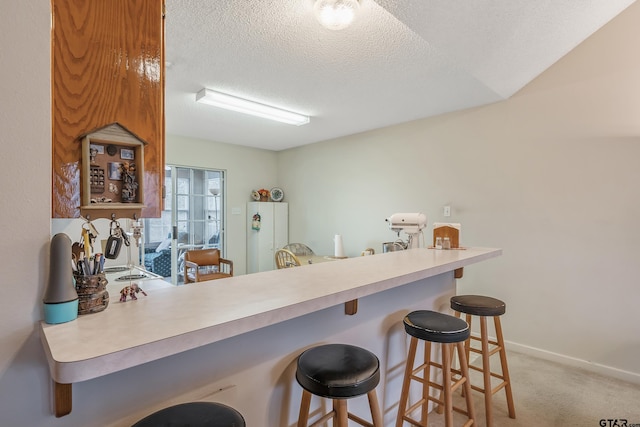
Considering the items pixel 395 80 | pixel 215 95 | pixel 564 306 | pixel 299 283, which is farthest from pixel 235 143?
pixel 564 306

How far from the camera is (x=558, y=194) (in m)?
2.96

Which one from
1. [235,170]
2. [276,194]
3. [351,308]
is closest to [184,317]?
[351,308]

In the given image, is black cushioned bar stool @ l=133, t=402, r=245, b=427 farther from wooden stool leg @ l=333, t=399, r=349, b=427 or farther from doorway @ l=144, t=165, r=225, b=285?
doorway @ l=144, t=165, r=225, b=285

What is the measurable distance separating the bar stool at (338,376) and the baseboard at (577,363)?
2579 millimetres

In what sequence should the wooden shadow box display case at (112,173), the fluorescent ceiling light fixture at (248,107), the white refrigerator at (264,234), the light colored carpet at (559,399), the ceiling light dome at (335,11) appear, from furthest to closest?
the white refrigerator at (264,234) < the fluorescent ceiling light fixture at (248,107) < the light colored carpet at (559,399) < the ceiling light dome at (335,11) < the wooden shadow box display case at (112,173)

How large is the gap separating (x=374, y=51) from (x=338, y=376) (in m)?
2.15

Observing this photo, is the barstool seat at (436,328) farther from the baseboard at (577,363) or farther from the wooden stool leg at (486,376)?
the baseboard at (577,363)

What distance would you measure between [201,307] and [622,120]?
137 inches

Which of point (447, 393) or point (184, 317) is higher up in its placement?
point (184, 317)

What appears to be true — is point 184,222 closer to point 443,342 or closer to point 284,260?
point 284,260

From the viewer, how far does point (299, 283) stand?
4.35ft

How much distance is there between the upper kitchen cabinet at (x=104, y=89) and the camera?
2.91ft

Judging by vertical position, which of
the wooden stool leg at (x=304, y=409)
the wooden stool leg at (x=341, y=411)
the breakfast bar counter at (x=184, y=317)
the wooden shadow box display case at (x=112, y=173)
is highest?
the wooden shadow box display case at (x=112, y=173)

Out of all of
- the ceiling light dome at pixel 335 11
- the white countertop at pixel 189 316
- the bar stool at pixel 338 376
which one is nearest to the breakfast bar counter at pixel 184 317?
the white countertop at pixel 189 316
